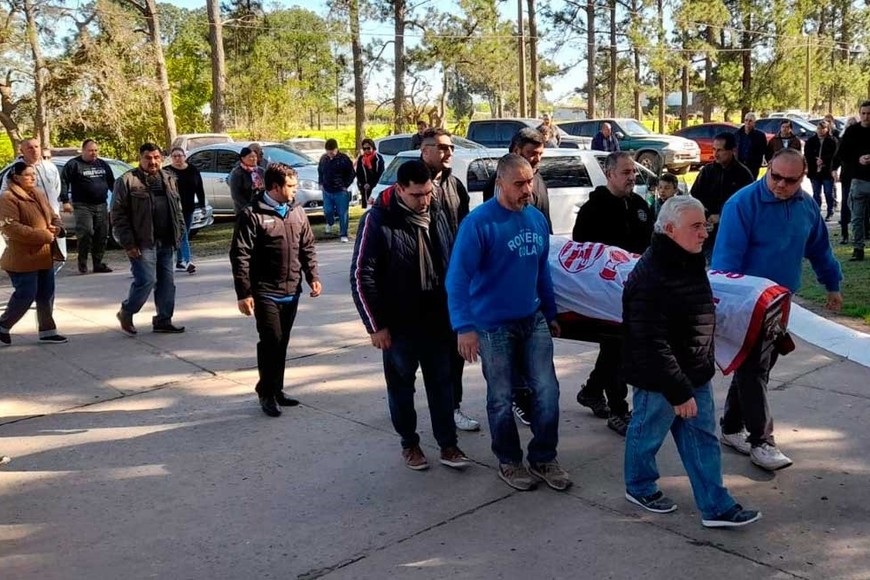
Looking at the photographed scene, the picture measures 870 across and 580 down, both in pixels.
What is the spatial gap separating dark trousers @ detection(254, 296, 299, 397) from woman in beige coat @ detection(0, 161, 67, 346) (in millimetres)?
3006

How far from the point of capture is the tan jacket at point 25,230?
7855 mm

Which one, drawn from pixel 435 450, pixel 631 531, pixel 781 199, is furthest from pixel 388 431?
pixel 781 199

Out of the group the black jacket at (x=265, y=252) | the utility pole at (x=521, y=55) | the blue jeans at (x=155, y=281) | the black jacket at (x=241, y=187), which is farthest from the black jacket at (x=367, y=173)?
the utility pole at (x=521, y=55)

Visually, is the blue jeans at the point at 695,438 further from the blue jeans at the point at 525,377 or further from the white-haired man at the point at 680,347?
the blue jeans at the point at 525,377

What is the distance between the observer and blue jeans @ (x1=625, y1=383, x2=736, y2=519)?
4191 millimetres

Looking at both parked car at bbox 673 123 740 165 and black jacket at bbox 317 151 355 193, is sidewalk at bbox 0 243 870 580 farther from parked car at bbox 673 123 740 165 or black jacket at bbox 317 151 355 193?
parked car at bbox 673 123 740 165

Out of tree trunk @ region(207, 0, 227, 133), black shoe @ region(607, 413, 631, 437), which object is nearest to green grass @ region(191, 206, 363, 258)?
black shoe @ region(607, 413, 631, 437)

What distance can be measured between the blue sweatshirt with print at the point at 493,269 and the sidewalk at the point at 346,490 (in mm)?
988

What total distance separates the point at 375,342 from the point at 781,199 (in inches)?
94.7

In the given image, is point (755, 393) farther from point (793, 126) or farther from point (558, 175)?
point (793, 126)

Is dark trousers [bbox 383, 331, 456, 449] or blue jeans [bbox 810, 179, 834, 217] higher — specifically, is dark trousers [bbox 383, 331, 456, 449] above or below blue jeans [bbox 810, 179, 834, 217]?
below

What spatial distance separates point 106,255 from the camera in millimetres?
14352

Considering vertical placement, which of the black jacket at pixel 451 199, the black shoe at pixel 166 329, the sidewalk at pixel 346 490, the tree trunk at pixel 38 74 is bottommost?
the sidewalk at pixel 346 490

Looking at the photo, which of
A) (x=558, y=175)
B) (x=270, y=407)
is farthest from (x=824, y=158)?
(x=270, y=407)
